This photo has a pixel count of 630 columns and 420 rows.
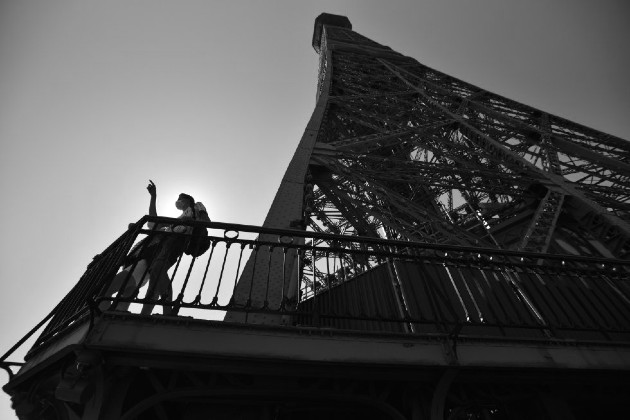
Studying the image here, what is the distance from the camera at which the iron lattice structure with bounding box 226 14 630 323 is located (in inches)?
210

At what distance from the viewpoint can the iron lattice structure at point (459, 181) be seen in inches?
210

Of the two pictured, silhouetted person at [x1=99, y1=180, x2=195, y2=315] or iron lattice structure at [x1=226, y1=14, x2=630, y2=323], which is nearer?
silhouetted person at [x1=99, y1=180, x2=195, y2=315]

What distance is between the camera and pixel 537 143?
937cm

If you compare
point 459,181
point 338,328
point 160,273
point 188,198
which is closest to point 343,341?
point 338,328

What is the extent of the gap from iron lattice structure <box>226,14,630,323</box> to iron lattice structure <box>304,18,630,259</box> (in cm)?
3

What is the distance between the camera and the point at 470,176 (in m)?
8.40

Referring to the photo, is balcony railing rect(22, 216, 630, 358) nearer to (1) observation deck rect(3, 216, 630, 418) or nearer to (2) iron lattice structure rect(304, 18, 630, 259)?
(1) observation deck rect(3, 216, 630, 418)

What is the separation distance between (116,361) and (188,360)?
15.9 inches

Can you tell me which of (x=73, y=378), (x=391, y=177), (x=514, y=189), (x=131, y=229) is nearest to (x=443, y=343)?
(x=73, y=378)

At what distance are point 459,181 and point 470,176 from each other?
2.51ft

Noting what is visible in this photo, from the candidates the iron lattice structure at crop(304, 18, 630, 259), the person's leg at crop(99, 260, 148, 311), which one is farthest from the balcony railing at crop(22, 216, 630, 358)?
the iron lattice structure at crop(304, 18, 630, 259)

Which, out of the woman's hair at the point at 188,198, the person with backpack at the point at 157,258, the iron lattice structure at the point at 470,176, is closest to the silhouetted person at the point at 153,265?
the person with backpack at the point at 157,258

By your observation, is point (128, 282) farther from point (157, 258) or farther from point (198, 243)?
point (198, 243)

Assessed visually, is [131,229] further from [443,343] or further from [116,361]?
[443,343]
